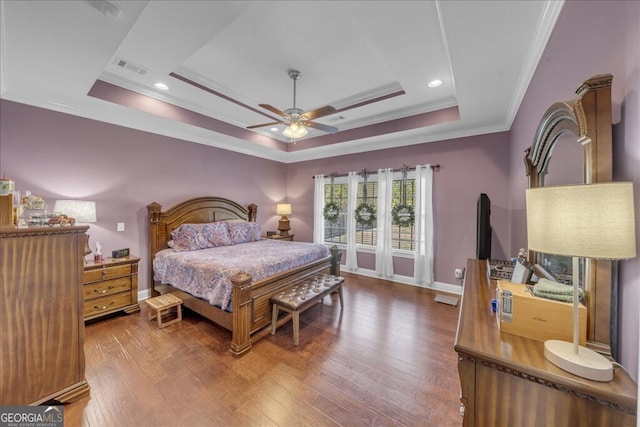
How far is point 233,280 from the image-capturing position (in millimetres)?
2354

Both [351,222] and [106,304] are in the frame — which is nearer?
[106,304]

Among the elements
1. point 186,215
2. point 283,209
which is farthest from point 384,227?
point 186,215

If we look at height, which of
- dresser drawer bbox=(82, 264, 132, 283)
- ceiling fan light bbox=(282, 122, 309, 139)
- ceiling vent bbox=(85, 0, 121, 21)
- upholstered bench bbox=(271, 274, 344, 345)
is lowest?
upholstered bench bbox=(271, 274, 344, 345)

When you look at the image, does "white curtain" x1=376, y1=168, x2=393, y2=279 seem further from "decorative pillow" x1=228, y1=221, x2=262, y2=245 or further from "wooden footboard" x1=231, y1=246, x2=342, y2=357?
"decorative pillow" x1=228, y1=221, x2=262, y2=245

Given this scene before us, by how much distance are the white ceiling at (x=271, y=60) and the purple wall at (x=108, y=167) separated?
0.20 meters

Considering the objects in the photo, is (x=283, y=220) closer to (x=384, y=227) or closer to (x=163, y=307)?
(x=384, y=227)

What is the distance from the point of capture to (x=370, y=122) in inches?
173

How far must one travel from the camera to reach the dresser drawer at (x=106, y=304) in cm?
285

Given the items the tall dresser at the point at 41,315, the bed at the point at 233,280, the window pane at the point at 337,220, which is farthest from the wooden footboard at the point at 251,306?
the window pane at the point at 337,220

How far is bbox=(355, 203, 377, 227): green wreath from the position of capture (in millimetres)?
4938

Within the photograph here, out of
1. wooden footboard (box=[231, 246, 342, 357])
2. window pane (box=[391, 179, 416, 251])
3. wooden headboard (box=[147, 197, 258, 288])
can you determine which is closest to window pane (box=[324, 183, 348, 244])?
window pane (box=[391, 179, 416, 251])

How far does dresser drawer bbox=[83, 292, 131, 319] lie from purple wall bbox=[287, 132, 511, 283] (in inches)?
161

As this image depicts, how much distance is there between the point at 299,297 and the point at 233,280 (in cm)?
79

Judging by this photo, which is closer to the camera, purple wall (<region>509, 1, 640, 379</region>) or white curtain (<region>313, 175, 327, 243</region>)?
purple wall (<region>509, 1, 640, 379</region>)
